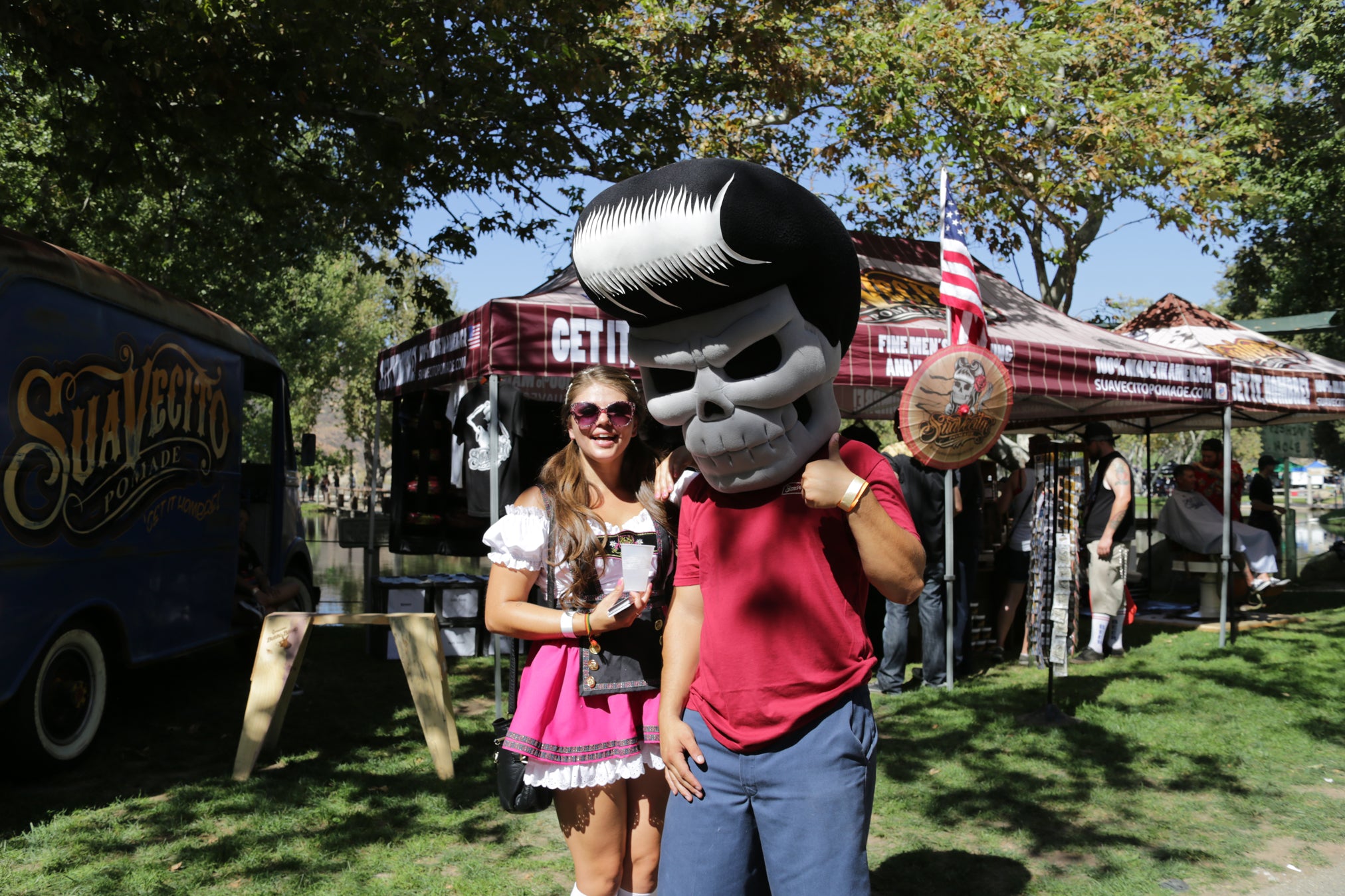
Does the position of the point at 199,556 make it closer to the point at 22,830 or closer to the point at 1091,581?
the point at 22,830

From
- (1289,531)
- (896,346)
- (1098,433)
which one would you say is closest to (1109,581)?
(1098,433)

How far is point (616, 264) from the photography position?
213cm

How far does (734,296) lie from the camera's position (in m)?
2.08

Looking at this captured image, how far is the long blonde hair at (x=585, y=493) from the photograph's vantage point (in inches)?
103

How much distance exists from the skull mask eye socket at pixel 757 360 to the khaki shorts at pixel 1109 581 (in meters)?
7.19

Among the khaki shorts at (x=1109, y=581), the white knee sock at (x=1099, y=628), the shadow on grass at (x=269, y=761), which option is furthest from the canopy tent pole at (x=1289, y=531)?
the shadow on grass at (x=269, y=761)

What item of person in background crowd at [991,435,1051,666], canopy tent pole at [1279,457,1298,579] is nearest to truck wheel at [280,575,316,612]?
person in background crowd at [991,435,1051,666]

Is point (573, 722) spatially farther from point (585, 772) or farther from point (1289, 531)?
point (1289, 531)

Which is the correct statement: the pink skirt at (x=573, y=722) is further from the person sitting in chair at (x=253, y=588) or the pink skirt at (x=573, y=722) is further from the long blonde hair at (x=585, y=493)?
the person sitting in chair at (x=253, y=588)

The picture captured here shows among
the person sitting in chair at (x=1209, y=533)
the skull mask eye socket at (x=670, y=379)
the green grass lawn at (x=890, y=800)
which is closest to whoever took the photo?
the skull mask eye socket at (x=670, y=379)

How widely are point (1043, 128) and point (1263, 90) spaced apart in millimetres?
7836

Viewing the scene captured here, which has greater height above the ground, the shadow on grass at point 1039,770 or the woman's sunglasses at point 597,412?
the woman's sunglasses at point 597,412

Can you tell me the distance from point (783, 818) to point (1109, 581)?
731 centimetres

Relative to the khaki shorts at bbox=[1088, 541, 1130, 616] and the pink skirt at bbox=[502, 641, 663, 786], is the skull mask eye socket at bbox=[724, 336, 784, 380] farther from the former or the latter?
the khaki shorts at bbox=[1088, 541, 1130, 616]
